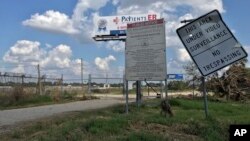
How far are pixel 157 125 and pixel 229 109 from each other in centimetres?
1187

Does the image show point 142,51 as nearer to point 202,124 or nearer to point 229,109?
Result: point 202,124

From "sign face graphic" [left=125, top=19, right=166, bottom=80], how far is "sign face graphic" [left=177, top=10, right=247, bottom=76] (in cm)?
375

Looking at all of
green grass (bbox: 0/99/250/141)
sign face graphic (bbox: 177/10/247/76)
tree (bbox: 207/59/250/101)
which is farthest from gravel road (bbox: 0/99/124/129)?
tree (bbox: 207/59/250/101)

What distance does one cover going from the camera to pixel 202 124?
11578 mm

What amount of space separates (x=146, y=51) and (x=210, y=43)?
4.60 m

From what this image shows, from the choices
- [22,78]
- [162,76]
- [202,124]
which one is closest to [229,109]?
[162,76]

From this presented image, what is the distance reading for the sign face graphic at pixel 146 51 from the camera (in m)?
15.6

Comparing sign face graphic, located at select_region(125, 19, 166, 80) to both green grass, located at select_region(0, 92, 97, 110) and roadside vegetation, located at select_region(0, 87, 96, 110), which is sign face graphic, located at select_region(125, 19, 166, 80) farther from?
roadside vegetation, located at select_region(0, 87, 96, 110)

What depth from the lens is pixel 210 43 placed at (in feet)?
37.6

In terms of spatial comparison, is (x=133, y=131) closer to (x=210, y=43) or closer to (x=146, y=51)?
(x=210, y=43)

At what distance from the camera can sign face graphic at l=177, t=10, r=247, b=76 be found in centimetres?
1128

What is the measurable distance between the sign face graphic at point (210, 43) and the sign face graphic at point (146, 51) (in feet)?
12.3

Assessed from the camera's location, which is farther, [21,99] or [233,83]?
[233,83]

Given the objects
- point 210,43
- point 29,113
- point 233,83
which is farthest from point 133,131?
point 233,83
